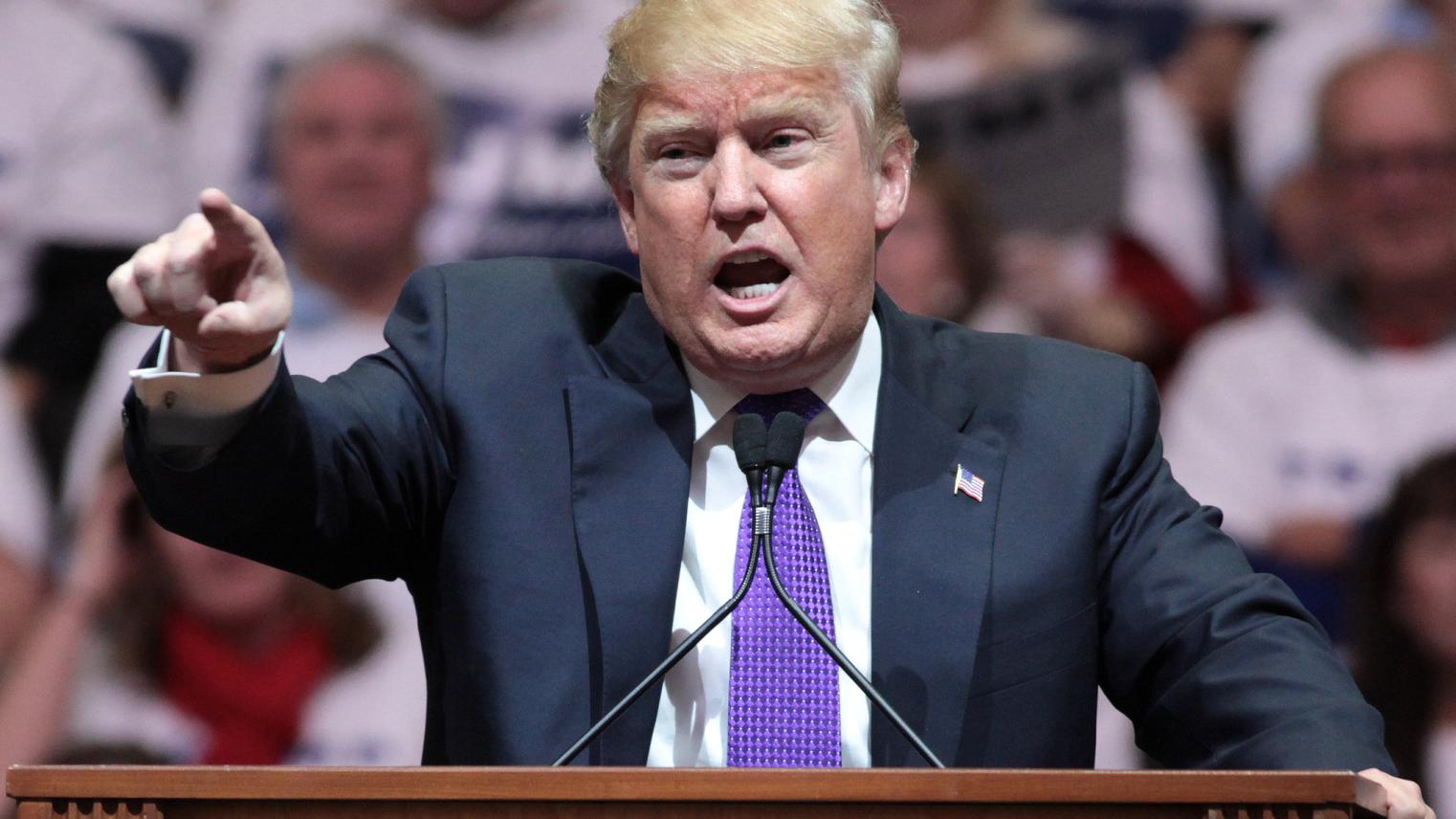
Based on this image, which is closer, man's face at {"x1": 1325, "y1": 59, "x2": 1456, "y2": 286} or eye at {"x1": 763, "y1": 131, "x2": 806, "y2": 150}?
eye at {"x1": 763, "y1": 131, "x2": 806, "y2": 150}

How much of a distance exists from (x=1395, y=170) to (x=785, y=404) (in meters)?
2.39

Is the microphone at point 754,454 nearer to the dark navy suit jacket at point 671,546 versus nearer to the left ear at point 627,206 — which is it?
the dark navy suit jacket at point 671,546

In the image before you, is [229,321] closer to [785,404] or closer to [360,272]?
[785,404]

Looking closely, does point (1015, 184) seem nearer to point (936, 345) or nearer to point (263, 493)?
point (936, 345)

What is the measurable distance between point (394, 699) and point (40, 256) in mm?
Answer: 1174

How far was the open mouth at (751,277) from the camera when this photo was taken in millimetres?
1987

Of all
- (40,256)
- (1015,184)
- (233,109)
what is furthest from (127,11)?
(1015,184)

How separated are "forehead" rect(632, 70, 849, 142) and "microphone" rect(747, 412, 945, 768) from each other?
14.4 inches

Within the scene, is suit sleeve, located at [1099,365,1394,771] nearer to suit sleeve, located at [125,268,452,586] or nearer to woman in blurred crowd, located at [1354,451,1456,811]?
suit sleeve, located at [125,268,452,586]

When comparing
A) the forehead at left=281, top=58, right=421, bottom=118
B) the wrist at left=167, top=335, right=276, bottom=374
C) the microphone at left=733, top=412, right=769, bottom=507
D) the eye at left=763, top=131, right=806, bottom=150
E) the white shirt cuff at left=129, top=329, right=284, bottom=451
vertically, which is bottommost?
the microphone at left=733, top=412, right=769, bottom=507

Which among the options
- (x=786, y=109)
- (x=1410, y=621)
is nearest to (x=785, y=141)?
(x=786, y=109)

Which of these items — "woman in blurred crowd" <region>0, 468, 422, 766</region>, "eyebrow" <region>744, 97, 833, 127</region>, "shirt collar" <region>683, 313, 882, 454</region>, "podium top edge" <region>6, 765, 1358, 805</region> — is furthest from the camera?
"woman in blurred crowd" <region>0, 468, 422, 766</region>

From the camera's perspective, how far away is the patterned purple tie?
1.84 m

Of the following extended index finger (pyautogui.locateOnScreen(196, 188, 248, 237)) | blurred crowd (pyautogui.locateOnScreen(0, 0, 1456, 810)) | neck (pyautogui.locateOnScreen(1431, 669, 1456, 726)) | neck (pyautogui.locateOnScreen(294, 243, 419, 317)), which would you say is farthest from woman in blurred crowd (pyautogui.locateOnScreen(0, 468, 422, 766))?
extended index finger (pyautogui.locateOnScreen(196, 188, 248, 237))
